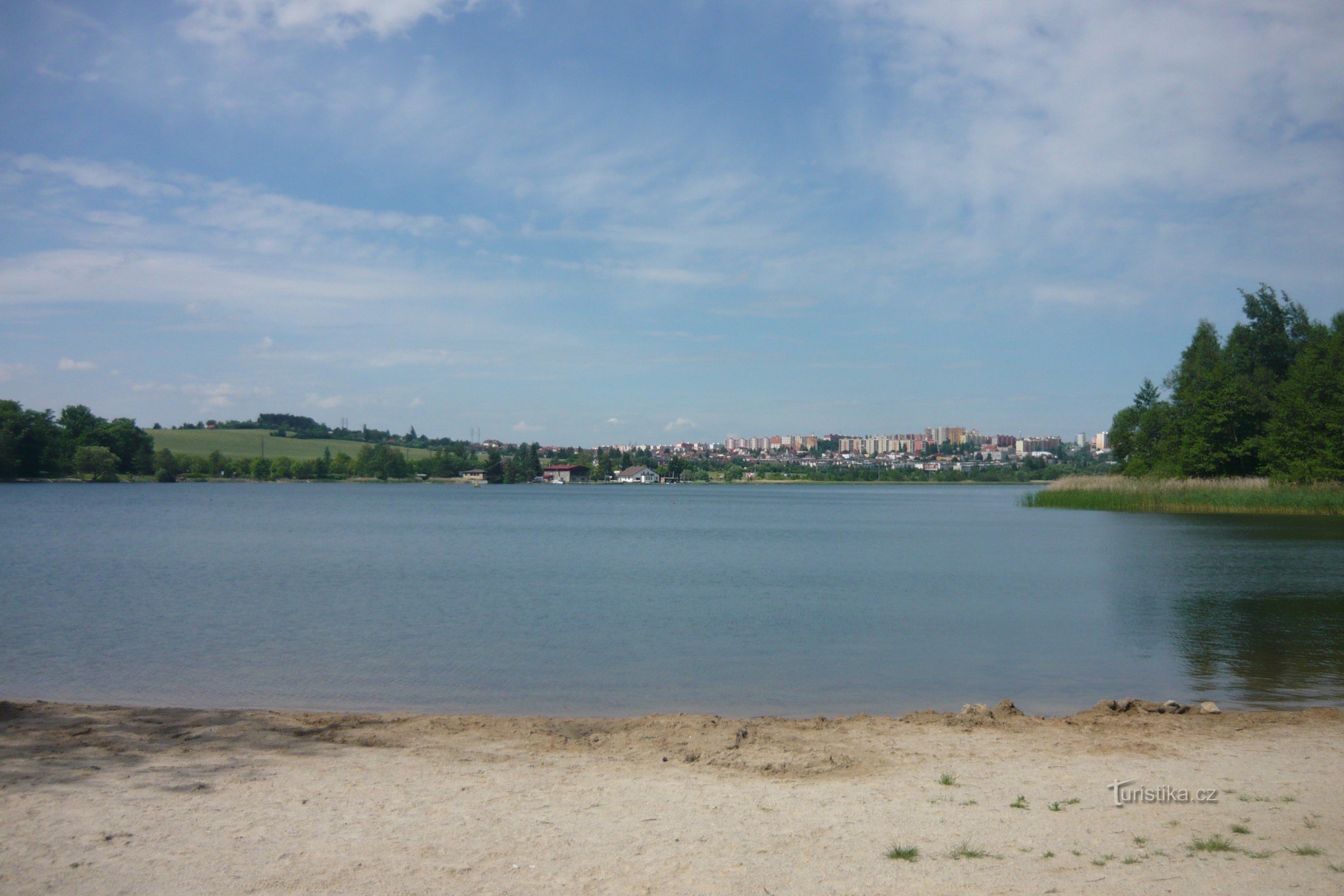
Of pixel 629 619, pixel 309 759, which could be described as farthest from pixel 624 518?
Answer: pixel 309 759

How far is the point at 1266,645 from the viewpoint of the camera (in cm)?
1422

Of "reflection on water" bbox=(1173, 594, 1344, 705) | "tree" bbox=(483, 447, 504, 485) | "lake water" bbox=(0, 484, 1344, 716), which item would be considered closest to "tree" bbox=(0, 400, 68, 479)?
"tree" bbox=(483, 447, 504, 485)

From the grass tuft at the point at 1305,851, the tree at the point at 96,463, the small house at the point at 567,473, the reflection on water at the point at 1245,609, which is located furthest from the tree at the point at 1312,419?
the small house at the point at 567,473

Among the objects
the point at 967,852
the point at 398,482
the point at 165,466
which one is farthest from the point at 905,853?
the point at 398,482

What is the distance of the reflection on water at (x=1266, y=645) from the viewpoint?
1134 cm

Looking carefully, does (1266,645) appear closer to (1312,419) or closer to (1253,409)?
(1312,419)

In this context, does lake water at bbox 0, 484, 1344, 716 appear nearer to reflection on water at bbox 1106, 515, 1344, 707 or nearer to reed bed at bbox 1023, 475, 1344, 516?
reflection on water at bbox 1106, 515, 1344, 707

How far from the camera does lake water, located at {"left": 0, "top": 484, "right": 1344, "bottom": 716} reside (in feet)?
37.0

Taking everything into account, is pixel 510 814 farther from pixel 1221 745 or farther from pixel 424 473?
pixel 424 473

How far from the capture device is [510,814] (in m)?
5.80

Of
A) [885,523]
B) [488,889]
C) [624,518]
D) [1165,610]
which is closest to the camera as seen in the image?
[488,889]

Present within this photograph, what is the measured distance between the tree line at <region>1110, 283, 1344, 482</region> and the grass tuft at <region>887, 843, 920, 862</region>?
52359 millimetres

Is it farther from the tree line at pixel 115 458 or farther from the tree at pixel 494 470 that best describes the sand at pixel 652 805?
the tree at pixel 494 470

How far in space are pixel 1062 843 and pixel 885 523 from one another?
49.8 metres
